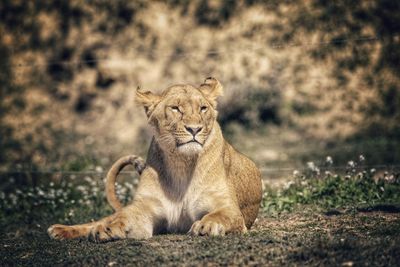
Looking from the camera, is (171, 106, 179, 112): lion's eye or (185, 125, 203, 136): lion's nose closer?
(185, 125, 203, 136): lion's nose

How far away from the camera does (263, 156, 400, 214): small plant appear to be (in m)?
7.36

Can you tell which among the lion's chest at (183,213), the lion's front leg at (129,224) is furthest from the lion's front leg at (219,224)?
the lion's front leg at (129,224)

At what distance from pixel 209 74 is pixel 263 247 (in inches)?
238

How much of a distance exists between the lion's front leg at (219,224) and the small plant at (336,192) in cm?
162

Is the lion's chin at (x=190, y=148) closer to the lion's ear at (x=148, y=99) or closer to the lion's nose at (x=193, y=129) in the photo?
the lion's nose at (x=193, y=129)

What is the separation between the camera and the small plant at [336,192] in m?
7.36

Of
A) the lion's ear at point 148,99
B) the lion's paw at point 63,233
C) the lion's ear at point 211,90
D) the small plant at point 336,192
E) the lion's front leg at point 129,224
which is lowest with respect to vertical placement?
the lion's paw at point 63,233

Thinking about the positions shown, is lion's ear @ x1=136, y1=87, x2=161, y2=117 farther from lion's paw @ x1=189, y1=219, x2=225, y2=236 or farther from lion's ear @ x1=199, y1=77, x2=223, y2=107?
lion's paw @ x1=189, y1=219, x2=225, y2=236

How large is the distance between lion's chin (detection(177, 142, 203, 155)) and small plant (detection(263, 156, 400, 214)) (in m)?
1.75

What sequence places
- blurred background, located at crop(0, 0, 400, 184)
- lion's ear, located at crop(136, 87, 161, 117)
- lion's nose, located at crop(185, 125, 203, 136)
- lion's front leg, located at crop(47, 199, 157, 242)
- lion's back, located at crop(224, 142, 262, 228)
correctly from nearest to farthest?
lion's front leg, located at crop(47, 199, 157, 242) < lion's nose, located at crop(185, 125, 203, 136) < lion's ear, located at crop(136, 87, 161, 117) < lion's back, located at crop(224, 142, 262, 228) < blurred background, located at crop(0, 0, 400, 184)

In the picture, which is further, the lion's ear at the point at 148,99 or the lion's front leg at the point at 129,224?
the lion's ear at the point at 148,99

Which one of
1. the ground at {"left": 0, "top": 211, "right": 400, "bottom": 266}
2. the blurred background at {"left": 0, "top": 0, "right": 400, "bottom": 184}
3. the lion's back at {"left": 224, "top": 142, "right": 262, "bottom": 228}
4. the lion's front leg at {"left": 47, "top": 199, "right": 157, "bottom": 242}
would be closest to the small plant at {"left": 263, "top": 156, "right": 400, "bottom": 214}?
the lion's back at {"left": 224, "top": 142, "right": 262, "bottom": 228}

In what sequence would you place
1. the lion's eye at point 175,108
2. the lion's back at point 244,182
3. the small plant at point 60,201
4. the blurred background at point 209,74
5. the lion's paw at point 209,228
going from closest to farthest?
the lion's paw at point 209,228 → the lion's eye at point 175,108 → the lion's back at point 244,182 → the small plant at point 60,201 → the blurred background at point 209,74

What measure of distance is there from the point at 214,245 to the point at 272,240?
17.2 inches
